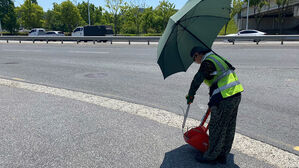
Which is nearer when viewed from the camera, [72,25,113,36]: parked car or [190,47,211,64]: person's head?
[190,47,211,64]: person's head

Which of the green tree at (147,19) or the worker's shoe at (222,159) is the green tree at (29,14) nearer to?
the green tree at (147,19)

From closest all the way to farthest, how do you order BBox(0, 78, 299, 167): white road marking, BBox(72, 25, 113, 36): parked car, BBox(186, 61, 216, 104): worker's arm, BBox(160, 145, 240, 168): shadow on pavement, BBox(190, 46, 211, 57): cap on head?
BBox(186, 61, 216, 104): worker's arm < BBox(190, 46, 211, 57): cap on head < BBox(160, 145, 240, 168): shadow on pavement < BBox(0, 78, 299, 167): white road marking < BBox(72, 25, 113, 36): parked car

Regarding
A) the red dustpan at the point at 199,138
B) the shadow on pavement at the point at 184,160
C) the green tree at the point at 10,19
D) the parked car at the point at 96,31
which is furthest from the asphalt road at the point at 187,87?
the green tree at the point at 10,19

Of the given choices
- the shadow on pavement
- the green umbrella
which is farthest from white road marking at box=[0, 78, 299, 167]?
the green umbrella

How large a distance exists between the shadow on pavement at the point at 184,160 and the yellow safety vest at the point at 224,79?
0.94 meters

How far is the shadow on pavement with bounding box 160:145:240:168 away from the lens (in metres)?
2.80

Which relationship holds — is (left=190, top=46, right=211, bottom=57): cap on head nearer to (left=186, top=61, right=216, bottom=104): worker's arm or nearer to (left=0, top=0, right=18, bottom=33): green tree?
(left=186, top=61, right=216, bottom=104): worker's arm

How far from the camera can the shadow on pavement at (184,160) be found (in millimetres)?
2799

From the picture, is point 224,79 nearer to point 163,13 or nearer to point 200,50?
point 200,50

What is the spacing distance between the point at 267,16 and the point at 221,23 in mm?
59689

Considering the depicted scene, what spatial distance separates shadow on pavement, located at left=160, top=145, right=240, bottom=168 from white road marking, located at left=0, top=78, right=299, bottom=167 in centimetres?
39

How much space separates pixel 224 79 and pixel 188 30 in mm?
672

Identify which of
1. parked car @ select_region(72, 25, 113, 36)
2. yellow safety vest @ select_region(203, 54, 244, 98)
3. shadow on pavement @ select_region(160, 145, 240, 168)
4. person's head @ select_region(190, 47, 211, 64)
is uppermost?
parked car @ select_region(72, 25, 113, 36)

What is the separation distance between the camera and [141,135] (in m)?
3.56
